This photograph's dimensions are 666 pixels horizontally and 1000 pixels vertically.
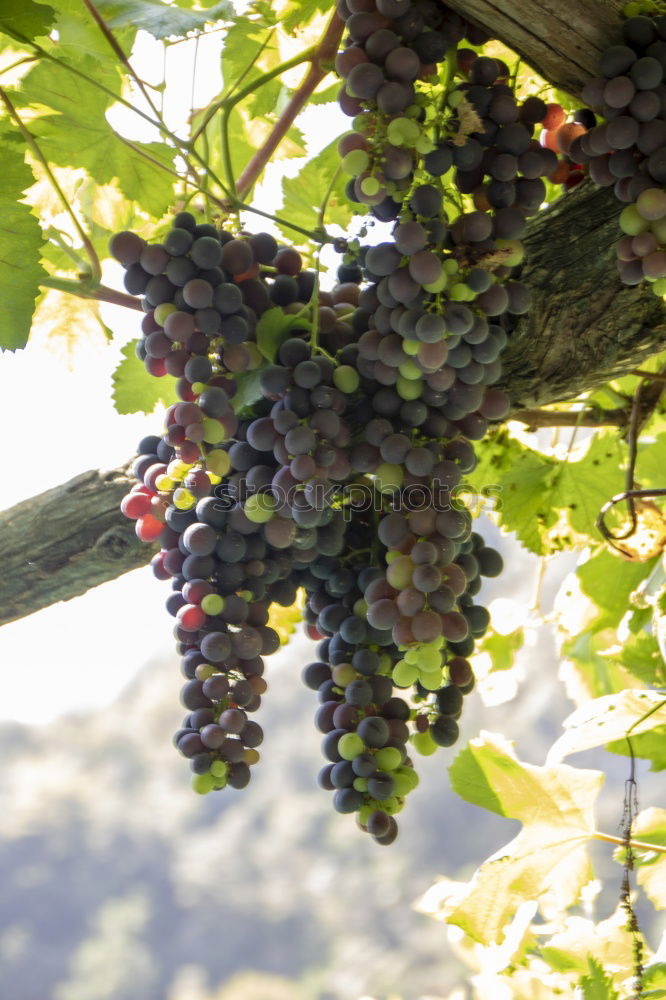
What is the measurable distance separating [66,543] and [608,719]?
0.52 metres

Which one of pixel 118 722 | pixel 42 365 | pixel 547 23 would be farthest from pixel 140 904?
pixel 547 23

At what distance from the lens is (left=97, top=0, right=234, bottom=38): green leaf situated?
0.63 metres

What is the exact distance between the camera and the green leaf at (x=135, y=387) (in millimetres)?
885

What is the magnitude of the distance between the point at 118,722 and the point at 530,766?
9250 mm

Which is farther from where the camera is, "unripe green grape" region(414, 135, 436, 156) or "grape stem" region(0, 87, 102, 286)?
"grape stem" region(0, 87, 102, 286)

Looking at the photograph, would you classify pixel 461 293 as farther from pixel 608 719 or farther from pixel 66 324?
pixel 66 324

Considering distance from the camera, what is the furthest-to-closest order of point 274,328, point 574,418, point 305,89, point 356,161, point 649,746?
1. point 574,418
2. point 649,746
3. point 305,89
4. point 274,328
5. point 356,161

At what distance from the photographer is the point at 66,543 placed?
2.83 feet

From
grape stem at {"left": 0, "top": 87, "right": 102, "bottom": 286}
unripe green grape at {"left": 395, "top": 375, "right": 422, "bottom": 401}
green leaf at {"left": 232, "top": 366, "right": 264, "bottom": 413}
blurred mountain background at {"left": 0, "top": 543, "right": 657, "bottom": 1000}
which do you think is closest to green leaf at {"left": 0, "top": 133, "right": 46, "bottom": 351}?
grape stem at {"left": 0, "top": 87, "right": 102, "bottom": 286}

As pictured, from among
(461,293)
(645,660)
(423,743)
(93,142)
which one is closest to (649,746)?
(645,660)

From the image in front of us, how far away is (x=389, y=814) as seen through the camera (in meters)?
0.64

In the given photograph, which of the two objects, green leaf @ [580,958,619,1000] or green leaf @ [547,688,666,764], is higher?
green leaf @ [547,688,666,764]

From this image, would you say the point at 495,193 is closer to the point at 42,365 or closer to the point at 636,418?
the point at 636,418

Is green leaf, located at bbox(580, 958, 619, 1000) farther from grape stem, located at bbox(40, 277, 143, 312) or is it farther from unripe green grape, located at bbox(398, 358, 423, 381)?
grape stem, located at bbox(40, 277, 143, 312)
